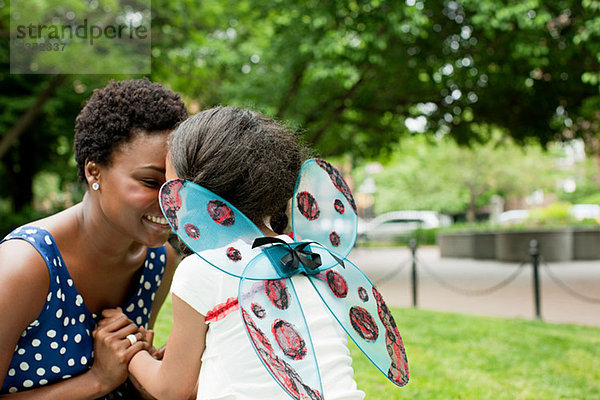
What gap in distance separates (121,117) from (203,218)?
621 millimetres

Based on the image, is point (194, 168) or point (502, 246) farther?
point (502, 246)

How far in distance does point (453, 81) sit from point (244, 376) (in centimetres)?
1138

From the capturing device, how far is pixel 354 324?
1.66 metres

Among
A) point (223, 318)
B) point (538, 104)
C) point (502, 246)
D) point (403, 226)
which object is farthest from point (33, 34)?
point (403, 226)

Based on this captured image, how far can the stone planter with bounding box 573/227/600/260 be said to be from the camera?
57.5 ft

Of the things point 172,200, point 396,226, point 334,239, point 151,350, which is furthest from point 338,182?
point 396,226

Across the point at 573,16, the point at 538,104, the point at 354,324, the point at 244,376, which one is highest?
the point at 573,16

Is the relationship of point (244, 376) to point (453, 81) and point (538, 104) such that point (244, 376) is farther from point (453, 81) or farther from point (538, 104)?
point (538, 104)

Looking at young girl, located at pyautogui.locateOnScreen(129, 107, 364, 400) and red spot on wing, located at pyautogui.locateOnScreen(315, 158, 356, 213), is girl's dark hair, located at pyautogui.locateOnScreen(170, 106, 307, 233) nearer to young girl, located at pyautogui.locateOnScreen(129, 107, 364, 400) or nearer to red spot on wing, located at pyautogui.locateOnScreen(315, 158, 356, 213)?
young girl, located at pyautogui.locateOnScreen(129, 107, 364, 400)

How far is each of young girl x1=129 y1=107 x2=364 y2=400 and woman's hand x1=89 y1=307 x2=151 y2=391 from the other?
0.24 metres

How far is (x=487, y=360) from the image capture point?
18.4ft

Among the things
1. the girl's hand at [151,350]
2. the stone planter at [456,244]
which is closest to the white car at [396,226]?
the stone planter at [456,244]

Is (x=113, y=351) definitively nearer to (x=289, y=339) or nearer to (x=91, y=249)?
(x=91, y=249)

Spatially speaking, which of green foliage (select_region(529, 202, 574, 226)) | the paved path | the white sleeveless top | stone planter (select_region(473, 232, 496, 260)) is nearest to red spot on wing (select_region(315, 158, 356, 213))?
the white sleeveless top
